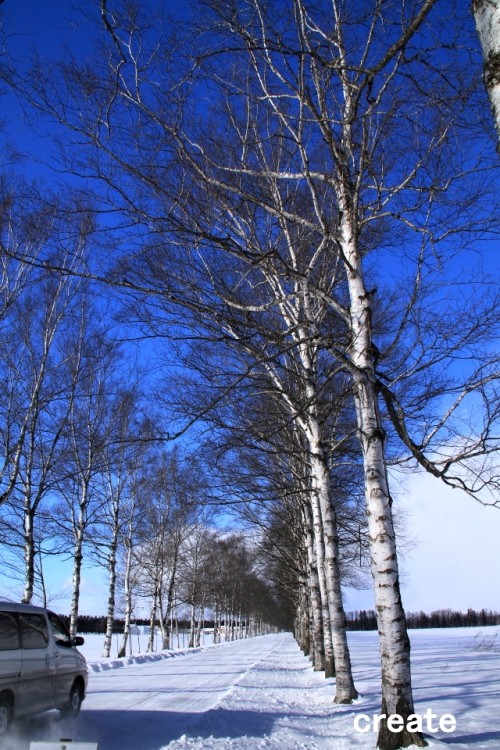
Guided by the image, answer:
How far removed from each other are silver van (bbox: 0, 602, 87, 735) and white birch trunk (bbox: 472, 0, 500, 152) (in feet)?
21.8

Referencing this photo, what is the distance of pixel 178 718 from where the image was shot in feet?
26.1

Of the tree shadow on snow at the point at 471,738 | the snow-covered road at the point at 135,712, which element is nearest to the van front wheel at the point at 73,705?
the snow-covered road at the point at 135,712

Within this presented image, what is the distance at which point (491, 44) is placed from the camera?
244 centimetres

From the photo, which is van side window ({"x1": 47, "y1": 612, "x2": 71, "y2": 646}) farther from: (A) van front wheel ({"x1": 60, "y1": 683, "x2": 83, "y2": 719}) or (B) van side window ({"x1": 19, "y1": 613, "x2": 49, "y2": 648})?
(A) van front wheel ({"x1": 60, "y1": 683, "x2": 83, "y2": 719})

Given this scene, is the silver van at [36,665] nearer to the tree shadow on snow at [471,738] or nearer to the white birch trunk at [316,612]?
the tree shadow on snow at [471,738]

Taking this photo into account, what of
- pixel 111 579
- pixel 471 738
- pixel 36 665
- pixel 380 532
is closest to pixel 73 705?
pixel 36 665

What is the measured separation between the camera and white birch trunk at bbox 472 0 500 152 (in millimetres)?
2402

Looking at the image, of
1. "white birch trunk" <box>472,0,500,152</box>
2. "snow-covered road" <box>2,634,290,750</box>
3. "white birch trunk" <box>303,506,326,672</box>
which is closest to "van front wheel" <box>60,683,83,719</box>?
"snow-covered road" <box>2,634,290,750</box>

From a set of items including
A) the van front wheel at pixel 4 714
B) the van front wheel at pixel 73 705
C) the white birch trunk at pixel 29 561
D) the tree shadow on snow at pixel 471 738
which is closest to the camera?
the tree shadow on snow at pixel 471 738

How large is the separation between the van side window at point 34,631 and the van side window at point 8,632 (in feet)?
0.60

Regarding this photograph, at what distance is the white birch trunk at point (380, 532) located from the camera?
507cm

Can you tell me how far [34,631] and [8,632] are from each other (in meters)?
0.72

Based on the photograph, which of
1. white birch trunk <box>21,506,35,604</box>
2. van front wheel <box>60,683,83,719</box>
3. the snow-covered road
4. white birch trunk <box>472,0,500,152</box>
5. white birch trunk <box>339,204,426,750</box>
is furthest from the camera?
white birch trunk <box>21,506,35,604</box>

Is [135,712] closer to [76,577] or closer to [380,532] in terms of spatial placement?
[380,532]
